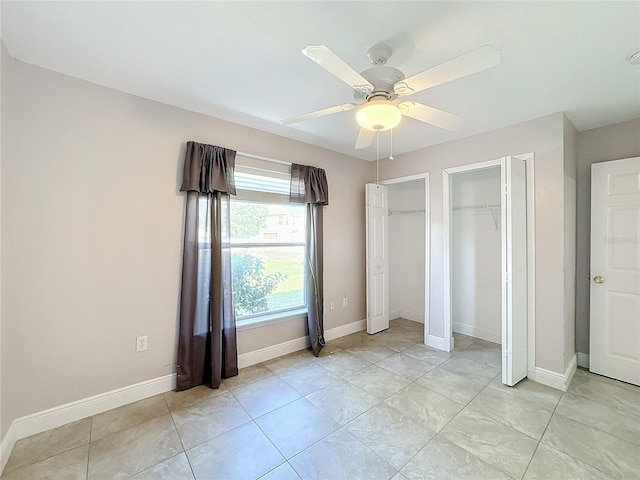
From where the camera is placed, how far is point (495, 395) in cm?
230

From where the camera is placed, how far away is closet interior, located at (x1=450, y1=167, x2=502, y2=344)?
3.47m

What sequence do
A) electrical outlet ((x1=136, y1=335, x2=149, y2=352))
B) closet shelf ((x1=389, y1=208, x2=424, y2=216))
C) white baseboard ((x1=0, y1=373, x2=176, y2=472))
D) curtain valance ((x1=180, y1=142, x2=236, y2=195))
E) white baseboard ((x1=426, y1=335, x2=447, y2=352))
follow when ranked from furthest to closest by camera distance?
1. closet shelf ((x1=389, y1=208, x2=424, y2=216))
2. white baseboard ((x1=426, y1=335, x2=447, y2=352))
3. curtain valance ((x1=180, y1=142, x2=236, y2=195))
4. electrical outlet ((x1=136, y1=335, x2=149, y2=352))
5. white baseboard ((x1=0, y1=373, x2=176, y2=472))

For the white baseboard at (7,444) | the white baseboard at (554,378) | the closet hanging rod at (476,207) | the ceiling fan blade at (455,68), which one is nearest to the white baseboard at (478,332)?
the white baseboard at (554,378)

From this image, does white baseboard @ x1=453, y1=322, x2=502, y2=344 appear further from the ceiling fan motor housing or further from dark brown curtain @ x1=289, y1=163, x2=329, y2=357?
the ceiling fan motor housing

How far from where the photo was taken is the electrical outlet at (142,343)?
2.21 m

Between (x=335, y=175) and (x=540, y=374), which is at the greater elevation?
(x=335, y=175)

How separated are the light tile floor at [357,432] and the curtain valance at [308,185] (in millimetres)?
1856

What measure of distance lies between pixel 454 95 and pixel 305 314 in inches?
105

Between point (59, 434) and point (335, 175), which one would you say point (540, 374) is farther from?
point (59, 434)

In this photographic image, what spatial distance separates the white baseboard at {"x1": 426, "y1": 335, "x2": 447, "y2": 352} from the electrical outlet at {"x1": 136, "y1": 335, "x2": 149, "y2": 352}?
119 inches

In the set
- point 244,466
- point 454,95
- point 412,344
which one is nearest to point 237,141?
point 454,95

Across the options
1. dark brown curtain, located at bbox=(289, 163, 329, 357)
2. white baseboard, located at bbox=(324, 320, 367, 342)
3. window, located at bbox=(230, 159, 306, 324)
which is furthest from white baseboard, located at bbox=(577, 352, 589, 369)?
window, located at bbox=(230, 159, 306, 324)

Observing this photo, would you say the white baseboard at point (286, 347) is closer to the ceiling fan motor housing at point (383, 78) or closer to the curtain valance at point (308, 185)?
the curtain valance at point (308, 185)

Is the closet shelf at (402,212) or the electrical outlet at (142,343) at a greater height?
the closet shelf at (402,212)
